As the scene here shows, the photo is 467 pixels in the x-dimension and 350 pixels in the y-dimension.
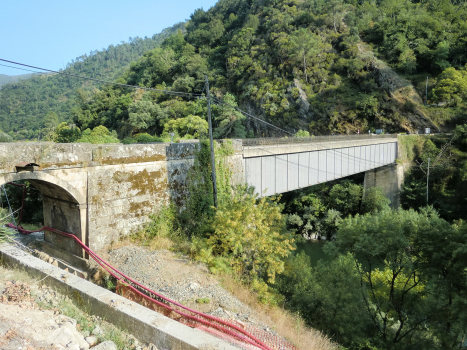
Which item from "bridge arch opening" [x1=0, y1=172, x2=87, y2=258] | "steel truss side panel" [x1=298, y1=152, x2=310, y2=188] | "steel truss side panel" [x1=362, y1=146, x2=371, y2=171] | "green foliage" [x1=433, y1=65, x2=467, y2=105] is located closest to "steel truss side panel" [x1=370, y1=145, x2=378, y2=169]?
"steel truss side panel" [x1=362, y1=146, x2=371, y2=171]

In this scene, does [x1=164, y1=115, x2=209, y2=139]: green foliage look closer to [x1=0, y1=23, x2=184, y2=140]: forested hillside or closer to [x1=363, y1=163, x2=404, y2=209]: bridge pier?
[x1=363, y1=163, x2=404, y2=209]: bridge pier

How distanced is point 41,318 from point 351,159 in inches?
893

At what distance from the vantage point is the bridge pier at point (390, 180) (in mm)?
28891

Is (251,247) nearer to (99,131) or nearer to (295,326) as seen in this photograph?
(295,326)

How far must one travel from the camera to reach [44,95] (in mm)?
122625

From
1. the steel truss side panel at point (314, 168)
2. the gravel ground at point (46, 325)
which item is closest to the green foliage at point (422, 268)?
the steel truss side panel at point (314, 168)

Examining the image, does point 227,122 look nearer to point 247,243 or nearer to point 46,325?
point 247,243

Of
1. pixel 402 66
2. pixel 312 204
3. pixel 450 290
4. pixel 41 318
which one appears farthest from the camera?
pixel 402 66

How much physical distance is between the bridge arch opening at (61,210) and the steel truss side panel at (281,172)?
31.6 feet

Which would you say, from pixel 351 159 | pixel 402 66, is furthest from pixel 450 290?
pixel 402 66

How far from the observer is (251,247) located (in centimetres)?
955

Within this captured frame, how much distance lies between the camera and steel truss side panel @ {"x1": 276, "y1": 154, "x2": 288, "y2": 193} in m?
15.5

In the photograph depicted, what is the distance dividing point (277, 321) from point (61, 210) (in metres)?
7.27

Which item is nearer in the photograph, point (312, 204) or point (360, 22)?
point (312, 204)
